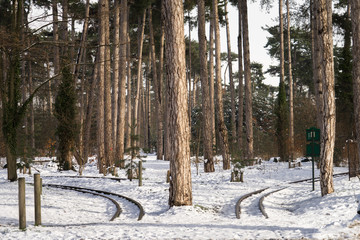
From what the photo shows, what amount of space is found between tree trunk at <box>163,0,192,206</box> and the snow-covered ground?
650 millimetres

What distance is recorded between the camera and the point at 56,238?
6516 mm

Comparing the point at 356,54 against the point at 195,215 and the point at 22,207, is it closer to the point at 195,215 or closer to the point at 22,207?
the point at 195,215

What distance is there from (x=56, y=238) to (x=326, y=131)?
743 cm

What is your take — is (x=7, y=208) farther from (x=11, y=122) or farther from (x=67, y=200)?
(x=11, y=122)

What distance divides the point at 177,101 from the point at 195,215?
8.98 ft

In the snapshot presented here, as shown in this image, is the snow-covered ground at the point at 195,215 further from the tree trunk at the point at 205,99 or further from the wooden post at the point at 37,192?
the tree trunk at the point at 205,99

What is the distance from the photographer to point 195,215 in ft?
28.6

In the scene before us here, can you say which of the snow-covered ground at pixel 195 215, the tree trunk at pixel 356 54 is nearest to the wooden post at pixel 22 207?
the snow-covered ground at pixel 195 215

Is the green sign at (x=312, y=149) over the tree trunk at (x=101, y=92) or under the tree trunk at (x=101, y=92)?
under

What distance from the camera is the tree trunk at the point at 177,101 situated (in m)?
9.30

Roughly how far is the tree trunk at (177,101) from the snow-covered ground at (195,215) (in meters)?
0.65

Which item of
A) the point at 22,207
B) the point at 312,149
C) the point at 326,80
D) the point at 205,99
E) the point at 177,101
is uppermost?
the point at 205,99

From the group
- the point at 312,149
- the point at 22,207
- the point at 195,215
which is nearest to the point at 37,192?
the point at 22,207

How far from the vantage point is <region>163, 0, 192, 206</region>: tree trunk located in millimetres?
9305
